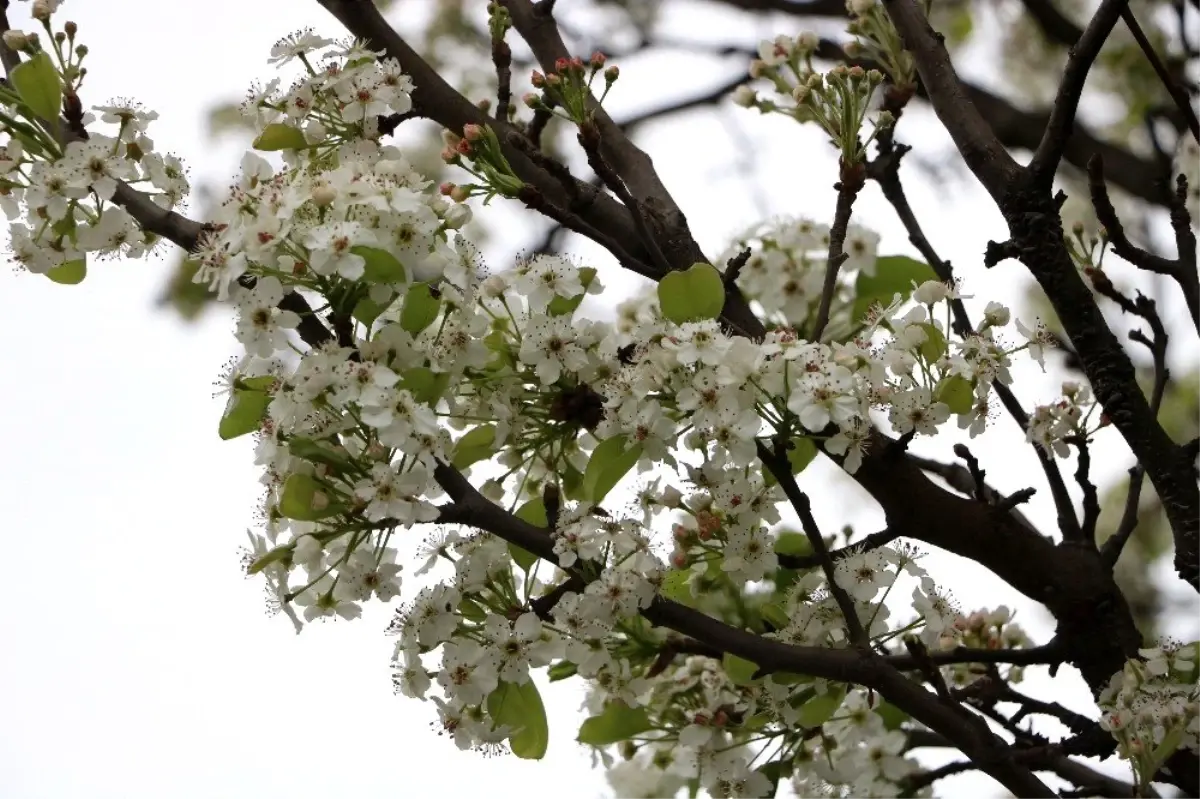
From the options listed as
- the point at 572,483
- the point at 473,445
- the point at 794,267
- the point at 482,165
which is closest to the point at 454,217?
the point at 482,165

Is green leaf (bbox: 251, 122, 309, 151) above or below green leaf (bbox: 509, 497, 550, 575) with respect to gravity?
above

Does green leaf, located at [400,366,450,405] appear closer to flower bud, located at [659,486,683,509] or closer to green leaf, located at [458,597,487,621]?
green leaf, located at [458,597,487,621]

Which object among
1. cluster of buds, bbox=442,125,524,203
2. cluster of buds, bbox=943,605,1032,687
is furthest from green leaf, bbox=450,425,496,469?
cluster of buds, bbox=943,605,1032,687

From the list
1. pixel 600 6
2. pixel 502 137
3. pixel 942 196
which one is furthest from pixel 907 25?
pixel 600 6

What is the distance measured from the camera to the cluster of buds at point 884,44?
1574 mm

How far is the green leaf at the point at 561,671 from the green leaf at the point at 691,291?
394mm

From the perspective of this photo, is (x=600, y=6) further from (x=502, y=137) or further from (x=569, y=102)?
(x=569, y=102)

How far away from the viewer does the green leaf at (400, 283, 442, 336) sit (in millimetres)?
1178

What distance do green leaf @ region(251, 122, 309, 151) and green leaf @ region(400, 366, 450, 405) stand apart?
0.37 metres

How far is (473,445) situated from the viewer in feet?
4.14

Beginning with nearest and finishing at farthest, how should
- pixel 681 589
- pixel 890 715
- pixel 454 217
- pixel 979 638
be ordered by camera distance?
pixel 454 217 → pixel 681 589 → pixel 890 715 → pixel 979 638

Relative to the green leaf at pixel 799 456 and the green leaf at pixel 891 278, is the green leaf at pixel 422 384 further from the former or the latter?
the green leaf at pixel 891 278

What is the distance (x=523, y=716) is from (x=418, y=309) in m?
0.43

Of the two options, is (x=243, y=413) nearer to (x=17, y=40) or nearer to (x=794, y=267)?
(x=17, y=40)
